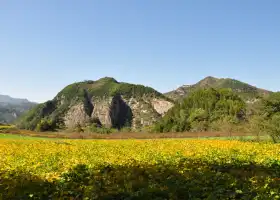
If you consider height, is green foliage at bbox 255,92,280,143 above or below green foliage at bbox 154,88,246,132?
below

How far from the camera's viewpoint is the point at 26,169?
567 inches

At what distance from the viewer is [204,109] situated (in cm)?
13600

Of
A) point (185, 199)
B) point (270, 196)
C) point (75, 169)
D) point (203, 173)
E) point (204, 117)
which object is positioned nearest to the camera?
point (270, 196)

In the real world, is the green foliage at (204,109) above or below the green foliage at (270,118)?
above

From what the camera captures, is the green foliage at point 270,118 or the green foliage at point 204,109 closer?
the green foliage at point 270,118

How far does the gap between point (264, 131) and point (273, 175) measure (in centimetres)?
2397

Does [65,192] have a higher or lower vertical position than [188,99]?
lower

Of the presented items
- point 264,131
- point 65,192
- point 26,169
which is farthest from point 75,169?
point 264,131

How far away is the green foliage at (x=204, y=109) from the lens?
113 meters

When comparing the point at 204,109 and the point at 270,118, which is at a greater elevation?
the point at 204,109

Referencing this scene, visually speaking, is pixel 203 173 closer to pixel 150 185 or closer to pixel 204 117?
pixel 150 185

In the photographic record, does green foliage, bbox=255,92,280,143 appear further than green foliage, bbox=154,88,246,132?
No

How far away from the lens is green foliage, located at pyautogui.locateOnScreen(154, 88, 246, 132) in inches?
4465

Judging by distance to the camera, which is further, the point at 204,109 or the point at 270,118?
the point at 204,109
